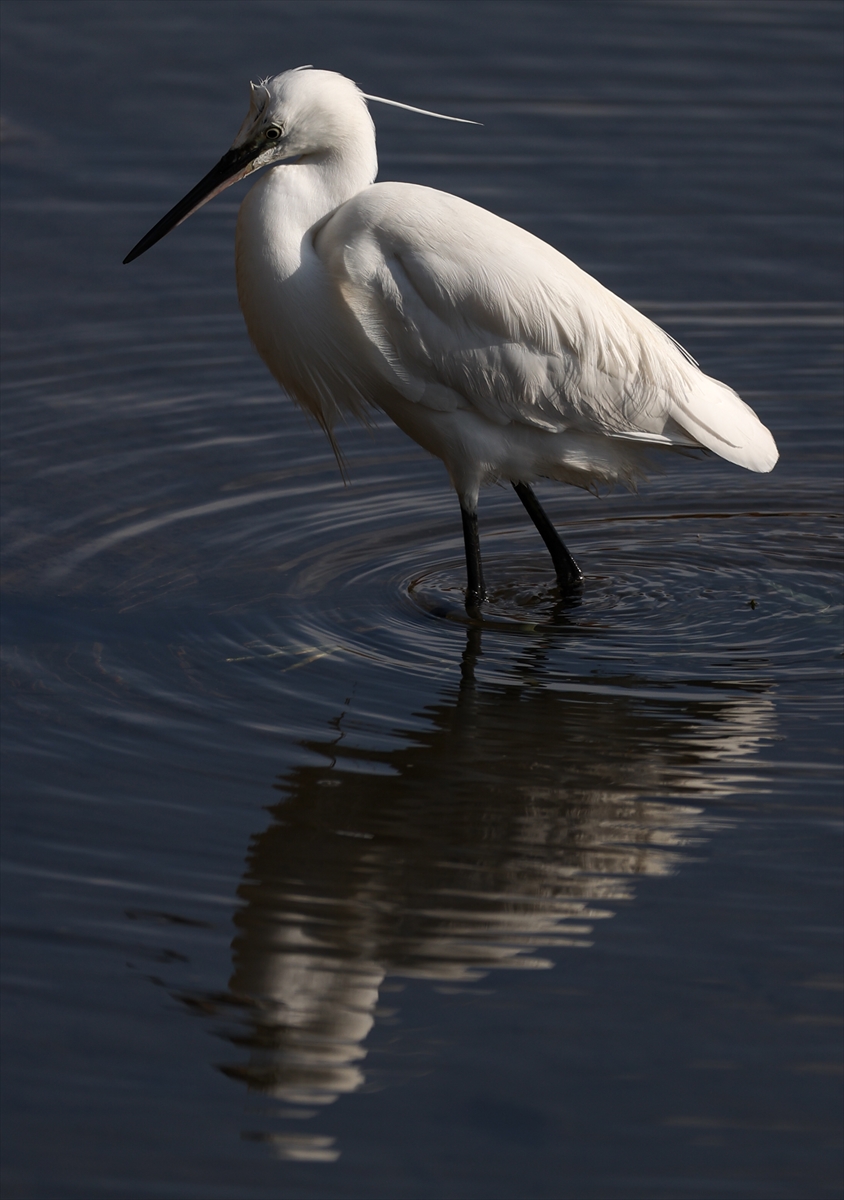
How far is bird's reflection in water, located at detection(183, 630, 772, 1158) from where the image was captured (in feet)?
13.1

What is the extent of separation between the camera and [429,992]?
404 cm

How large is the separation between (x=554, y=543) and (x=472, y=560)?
385 millimetres

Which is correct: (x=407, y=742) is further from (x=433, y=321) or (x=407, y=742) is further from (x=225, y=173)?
(x=225, y=173)

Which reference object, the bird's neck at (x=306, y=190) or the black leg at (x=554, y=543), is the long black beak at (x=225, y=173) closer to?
the bird's neck at (x=306, y=190)

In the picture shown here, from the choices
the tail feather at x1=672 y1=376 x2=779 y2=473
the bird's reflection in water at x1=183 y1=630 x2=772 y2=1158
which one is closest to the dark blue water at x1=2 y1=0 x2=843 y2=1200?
the bird's reflection in water at x1=183 y1=630 x2=772 y2=1158

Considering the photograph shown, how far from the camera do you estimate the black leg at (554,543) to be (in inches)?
253

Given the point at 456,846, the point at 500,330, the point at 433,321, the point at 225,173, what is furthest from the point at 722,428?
the point at 456,846

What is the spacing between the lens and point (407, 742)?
17.5ft

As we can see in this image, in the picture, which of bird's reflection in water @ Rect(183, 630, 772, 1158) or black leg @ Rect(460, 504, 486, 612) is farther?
black leg @ Rect(460, 504, 486, 612)

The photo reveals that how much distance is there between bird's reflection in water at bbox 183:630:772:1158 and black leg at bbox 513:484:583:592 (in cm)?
59

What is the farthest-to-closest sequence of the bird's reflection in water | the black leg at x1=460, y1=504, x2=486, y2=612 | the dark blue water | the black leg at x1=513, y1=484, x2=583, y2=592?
the black leg at x1=513, y1=484, x2=583, y2=592 → the black leg at x1=460, y1=504, x2=486, y2=612 → the bird's reflection in water → the dark blue water

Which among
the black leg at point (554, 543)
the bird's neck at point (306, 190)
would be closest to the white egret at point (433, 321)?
the bird's neck at point (306, 190)

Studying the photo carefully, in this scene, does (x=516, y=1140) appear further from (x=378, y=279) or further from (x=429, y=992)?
(x=378, y=279)

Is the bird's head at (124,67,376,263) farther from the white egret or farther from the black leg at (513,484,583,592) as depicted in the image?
the black leg at (513,484,583,592)
